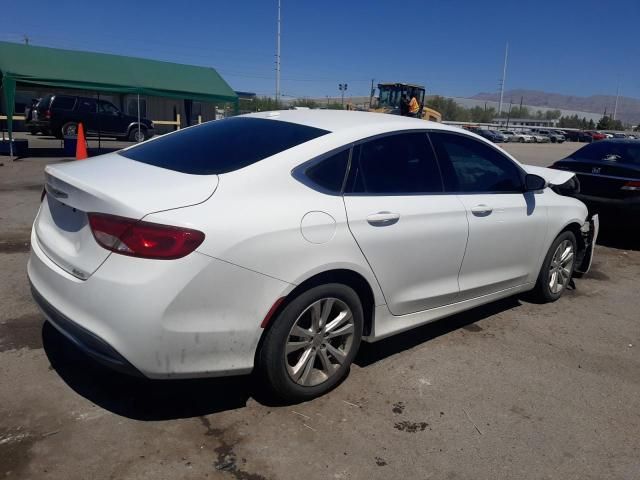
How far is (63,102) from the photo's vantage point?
2058cm

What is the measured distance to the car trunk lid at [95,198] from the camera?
2.56 meters

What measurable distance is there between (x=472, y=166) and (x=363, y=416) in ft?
6.91

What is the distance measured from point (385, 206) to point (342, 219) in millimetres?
392

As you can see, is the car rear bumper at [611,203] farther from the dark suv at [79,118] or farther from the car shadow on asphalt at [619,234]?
the dark suv at [79,118]

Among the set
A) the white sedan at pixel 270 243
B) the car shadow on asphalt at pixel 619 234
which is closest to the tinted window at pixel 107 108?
the car shadow on asphalt at pixel 619 234

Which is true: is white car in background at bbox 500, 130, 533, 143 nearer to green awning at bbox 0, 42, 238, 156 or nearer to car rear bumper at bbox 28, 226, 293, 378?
green awning at bbox 0, 42, 238, 156

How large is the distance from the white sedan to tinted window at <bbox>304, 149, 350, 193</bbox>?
13mm

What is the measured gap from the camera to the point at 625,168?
7.14m

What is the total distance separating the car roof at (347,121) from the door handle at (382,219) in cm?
56

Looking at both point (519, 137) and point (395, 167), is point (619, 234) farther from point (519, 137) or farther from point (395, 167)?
point (519, 137)

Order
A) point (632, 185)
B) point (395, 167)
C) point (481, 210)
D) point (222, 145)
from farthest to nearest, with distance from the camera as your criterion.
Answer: point (632, 185)
point (481, 210)
point (395, 167)
point (222, 145)

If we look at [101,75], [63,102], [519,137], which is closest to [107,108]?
[63,102]

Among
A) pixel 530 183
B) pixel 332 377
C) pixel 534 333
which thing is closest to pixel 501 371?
pixel 534 333

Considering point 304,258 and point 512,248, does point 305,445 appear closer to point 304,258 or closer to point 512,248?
point 304,258
